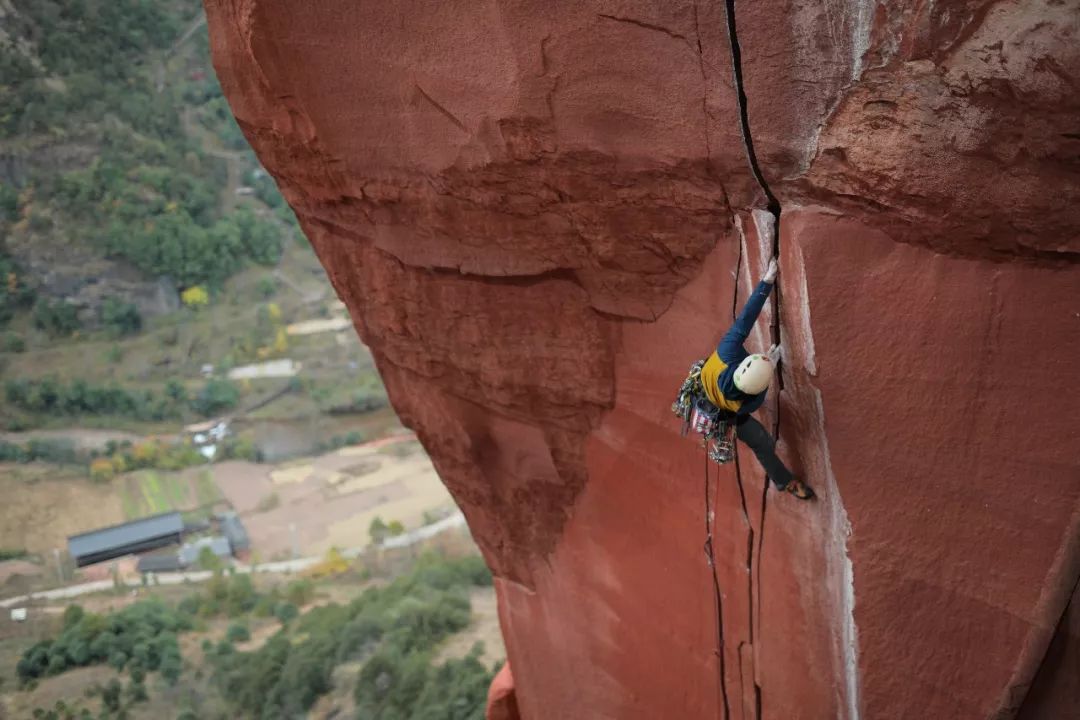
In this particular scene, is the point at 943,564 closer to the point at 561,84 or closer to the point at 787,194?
the point at 787,194

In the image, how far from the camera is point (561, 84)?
3.23 meters

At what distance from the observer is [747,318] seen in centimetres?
305

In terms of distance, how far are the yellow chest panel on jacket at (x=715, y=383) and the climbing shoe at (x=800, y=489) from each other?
14.8 inches

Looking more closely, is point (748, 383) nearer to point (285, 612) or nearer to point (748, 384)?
point (748, 384)

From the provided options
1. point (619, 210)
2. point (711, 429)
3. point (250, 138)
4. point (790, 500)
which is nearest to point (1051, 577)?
point (790, 500)

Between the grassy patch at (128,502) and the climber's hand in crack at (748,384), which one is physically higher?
the grassy patch at (128,502)

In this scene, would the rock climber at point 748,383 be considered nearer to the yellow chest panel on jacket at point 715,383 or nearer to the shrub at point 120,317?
the yellow chest panel on jacket at point 715,383

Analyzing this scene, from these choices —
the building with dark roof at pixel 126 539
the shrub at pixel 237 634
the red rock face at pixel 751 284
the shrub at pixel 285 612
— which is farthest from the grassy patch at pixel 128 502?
the red rock face at pixel 751 284

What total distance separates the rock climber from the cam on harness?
0.13ft

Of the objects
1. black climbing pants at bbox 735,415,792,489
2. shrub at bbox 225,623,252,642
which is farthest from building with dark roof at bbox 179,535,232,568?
black climbing pants at bbox 735,415,792,489

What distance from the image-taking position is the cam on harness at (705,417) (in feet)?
10.7

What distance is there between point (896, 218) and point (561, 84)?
3.99 ft

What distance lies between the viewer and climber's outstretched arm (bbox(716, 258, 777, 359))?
301 centimetres

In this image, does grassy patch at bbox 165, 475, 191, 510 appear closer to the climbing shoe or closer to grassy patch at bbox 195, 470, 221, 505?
grassy patch at bbox 195, 470, 221, 505
